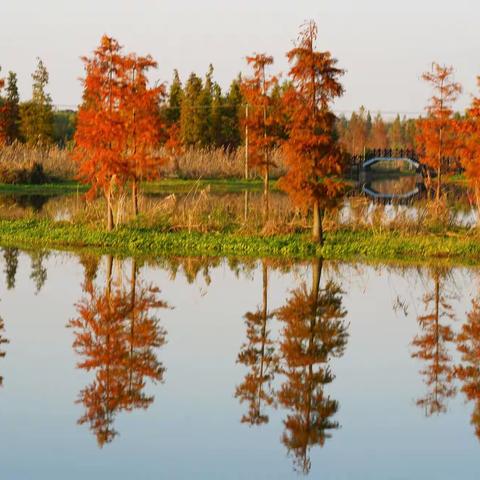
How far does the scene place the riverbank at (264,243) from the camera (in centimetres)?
2211

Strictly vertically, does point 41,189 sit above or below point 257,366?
below

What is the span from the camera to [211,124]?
75375 millimetres

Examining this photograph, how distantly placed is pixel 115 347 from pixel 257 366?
73.5 inches

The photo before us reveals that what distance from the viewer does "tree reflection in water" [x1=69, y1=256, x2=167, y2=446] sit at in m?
9.66

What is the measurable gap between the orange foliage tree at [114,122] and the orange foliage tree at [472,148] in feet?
29.8

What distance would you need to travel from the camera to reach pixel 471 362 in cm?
1170

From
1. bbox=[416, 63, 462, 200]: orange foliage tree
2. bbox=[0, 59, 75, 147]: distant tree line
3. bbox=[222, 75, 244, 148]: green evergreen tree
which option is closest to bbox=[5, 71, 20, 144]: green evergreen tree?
bbox=[0, 59, 75, 147]: distant tree line

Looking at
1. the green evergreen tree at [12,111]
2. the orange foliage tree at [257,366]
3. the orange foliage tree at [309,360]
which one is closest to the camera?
the orange foliage tree at [309,360]

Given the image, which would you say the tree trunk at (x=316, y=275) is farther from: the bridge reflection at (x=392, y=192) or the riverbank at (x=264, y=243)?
the bridge reflection at (x=392, y=192)

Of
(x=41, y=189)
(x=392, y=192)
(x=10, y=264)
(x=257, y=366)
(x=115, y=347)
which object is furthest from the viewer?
(x=392, y=192)

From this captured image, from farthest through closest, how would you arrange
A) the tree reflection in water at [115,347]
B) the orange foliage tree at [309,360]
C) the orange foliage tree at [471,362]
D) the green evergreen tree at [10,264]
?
the green evergreen tree at [10,264] < the orange foliage tree at [471,362] < the tree reflection in water at [115,347] < the orange foliage tree at [309,360]

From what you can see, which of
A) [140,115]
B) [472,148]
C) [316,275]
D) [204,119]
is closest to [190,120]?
[204,119]

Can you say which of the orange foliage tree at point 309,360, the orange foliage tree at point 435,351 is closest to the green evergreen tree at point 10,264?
the orange foliage tree at point 309,360

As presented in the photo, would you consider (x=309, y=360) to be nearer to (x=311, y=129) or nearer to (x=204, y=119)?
(x=311, y=129)
